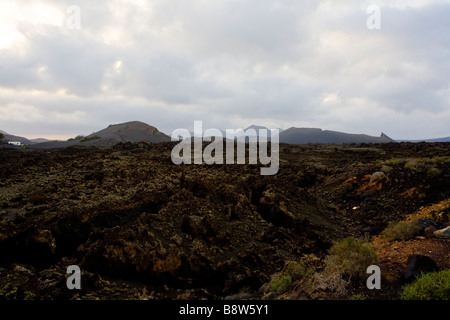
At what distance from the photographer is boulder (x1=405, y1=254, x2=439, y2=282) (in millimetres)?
4363

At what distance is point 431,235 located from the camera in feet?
20.6

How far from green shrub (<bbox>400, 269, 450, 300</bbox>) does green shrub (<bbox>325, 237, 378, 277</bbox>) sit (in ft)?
2.23

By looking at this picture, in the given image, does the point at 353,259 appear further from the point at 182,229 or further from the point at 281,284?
the point at 182,229

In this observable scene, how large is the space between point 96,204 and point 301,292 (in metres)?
5.41

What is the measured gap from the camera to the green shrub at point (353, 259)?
4.68m

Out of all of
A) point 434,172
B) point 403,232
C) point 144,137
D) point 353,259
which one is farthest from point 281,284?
point 144,137

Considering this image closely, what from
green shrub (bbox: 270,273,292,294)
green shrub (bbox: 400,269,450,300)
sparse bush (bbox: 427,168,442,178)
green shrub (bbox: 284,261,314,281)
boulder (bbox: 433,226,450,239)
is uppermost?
sparse bush (bbox: 427,168,442,178)

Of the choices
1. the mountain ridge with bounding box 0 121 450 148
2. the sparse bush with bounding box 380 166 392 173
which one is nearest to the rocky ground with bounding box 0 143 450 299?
the sparse bush with bounding box 380 166 392 173

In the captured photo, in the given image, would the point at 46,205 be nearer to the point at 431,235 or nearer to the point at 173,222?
the point at 173,222

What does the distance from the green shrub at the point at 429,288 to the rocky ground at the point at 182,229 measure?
12.2 inches

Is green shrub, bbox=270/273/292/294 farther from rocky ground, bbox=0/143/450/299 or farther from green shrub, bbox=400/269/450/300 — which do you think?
green shrub, bbox=400/269/450/300

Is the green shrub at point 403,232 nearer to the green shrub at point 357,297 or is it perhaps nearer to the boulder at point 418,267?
the boulder at point 418,267

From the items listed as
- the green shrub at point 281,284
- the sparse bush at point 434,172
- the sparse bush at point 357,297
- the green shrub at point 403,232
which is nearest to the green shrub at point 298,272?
the green shrub at point 281,284
